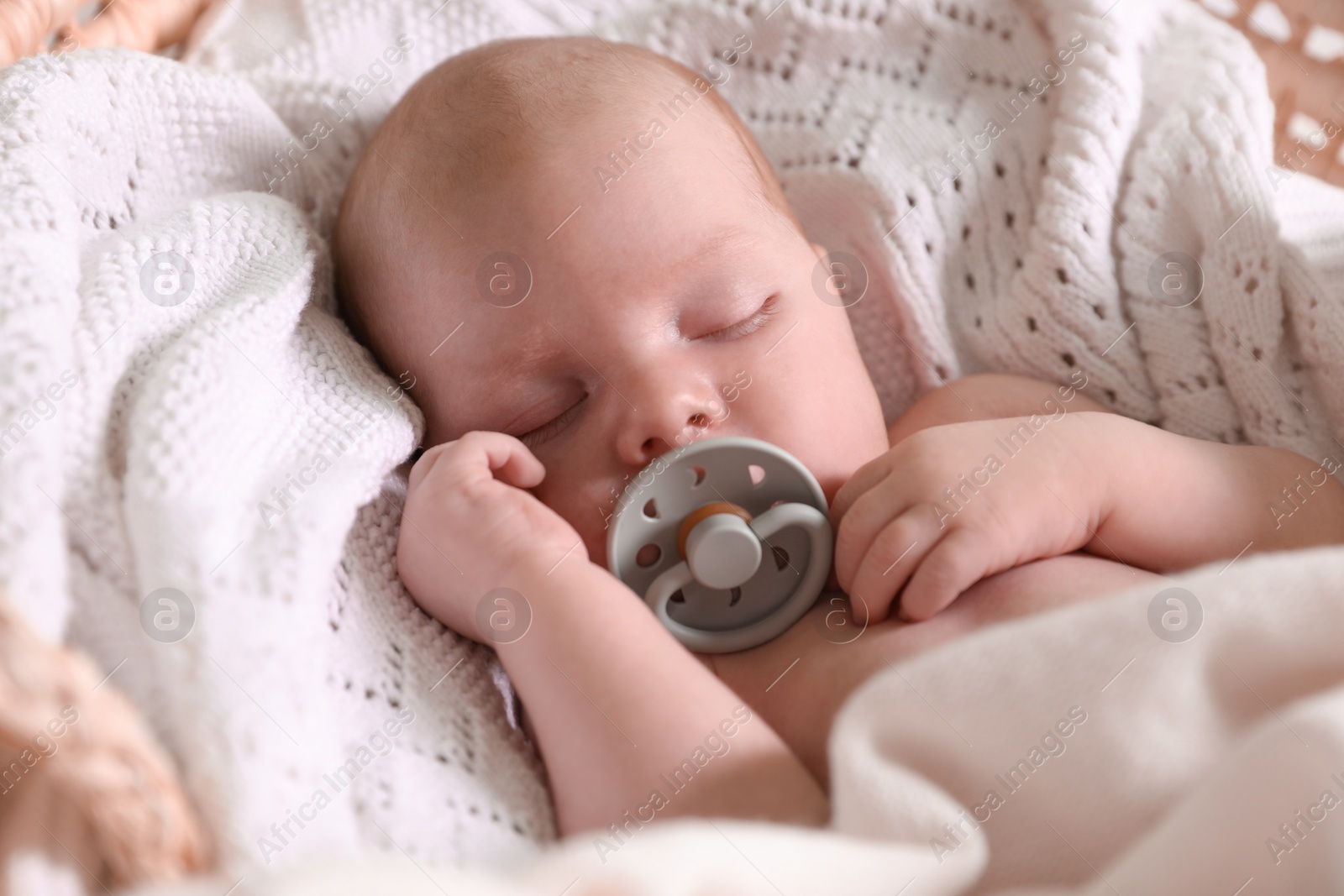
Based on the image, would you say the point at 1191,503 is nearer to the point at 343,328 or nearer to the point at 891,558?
the point at 891,558

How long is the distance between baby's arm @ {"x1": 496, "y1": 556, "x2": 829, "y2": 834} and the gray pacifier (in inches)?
3.9

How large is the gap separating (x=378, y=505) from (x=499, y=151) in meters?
0.40

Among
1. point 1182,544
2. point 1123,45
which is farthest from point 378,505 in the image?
point 1123,45

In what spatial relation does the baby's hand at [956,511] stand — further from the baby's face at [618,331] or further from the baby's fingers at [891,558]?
the baby's face at [618,331]

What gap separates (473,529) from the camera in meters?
0.99

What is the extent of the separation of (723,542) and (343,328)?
57 cm

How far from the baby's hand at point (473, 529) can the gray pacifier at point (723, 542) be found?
7 cm

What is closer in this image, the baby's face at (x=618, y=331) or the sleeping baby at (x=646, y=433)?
the sleeping baby at (x=646, y=433)

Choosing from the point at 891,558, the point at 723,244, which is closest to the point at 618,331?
the point at 723,244

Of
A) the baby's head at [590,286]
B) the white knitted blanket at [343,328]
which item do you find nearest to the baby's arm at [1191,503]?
the white knitted blanket at [343,328]

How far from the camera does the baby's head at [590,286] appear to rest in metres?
1.08

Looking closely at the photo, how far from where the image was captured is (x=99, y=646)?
77 cm

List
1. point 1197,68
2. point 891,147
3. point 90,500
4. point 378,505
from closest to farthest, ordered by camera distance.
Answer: point 90,500 < point 378,505 < point 1197,68 < point 891,147

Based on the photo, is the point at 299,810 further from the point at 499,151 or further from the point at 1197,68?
the point at 1197,68
